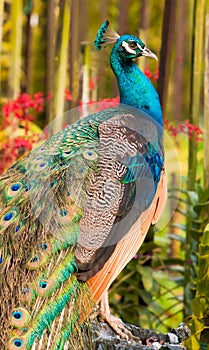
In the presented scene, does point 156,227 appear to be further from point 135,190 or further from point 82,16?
point 82,16

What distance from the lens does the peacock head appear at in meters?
2.79

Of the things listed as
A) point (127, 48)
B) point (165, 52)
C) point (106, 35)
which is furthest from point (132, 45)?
point (165, 52)

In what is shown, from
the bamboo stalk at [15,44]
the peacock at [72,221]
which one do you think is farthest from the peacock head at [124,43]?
the bamboo stalk at [15,44]

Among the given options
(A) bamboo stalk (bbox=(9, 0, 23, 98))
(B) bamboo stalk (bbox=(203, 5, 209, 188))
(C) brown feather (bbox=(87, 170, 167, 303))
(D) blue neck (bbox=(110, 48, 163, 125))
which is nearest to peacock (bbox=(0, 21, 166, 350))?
(C) brown feather (bbox=(87, 170, 167, 303))

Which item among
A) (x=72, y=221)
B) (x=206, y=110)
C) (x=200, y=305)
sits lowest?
(x=200, y=305)

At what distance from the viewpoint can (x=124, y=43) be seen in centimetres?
281

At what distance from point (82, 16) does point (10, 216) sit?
3.42 meters

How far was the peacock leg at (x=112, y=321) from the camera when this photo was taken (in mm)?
2618

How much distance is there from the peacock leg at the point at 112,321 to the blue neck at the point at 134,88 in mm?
695

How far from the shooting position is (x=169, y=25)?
131 inches

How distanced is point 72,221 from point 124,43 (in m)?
0.74

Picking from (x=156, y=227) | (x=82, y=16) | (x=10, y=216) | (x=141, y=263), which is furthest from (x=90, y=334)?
(x=82, y=16)

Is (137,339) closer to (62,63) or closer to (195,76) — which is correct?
(195,76)

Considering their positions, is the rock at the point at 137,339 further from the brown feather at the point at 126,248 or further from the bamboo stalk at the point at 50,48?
the bamboo stalk at the point at 50,48
